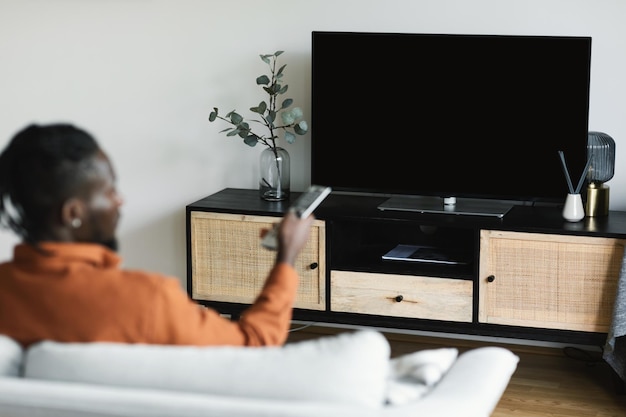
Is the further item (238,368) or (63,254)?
(63,254)

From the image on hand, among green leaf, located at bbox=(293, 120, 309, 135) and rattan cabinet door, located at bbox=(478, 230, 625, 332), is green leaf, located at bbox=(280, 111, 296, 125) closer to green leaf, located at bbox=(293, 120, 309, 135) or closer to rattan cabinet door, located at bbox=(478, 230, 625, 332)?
green leaf, located at bbox=(293, 120, 309, 135)

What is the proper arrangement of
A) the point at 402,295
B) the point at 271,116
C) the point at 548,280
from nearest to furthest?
Result: the point at 548,280 < the point at 402,295 < the point at 271,116

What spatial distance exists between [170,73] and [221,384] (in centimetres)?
287

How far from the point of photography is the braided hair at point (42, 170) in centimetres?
171

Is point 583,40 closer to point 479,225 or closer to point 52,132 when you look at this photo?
point 479,225

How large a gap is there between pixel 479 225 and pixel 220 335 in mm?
2010

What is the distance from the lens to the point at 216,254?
3.94 m

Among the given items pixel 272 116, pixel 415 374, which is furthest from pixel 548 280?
pixel 415 374

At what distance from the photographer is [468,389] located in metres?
1.69

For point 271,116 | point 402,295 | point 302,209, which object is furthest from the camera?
point 271,116

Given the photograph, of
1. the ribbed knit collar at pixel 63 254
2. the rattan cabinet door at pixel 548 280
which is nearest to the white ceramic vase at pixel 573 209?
the rattan cabinet door at pixel 548 280

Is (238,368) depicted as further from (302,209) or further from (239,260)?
(239,260)

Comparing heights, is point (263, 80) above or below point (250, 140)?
above

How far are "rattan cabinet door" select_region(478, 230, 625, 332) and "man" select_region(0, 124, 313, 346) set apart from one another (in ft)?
6.51
